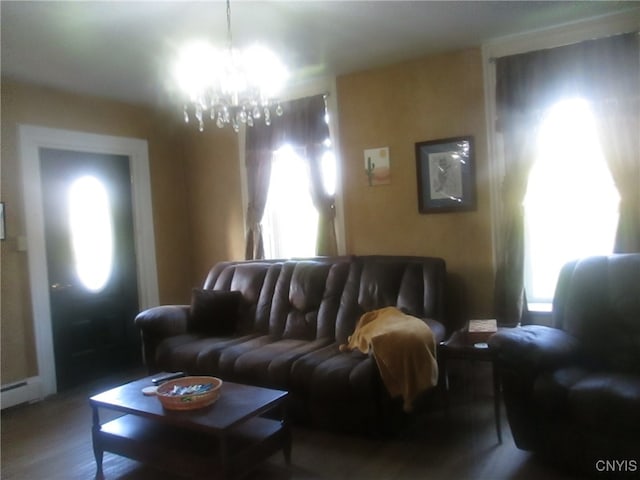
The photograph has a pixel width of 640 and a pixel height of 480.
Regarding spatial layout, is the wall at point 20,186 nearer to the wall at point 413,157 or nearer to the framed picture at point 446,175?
the wall at point 413,157

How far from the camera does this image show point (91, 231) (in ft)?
14.6

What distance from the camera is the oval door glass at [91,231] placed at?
432 centimetres

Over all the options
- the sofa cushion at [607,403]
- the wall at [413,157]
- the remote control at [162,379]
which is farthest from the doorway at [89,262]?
the sofa cushion at [607,403]

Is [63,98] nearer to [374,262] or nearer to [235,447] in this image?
[374,262]

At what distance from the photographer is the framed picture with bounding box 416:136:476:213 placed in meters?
3.74

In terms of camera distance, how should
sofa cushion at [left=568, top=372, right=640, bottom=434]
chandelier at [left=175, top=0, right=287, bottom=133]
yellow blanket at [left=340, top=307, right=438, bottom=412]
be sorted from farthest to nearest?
yellow blanket at [left=340, top=307, right=438, bottom=412] < chandelier at [left=175, top=0, right=287, bottom=133] < sofa cushion at [left=568, top=372, right=640, bottom=434]

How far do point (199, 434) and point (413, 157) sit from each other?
256 centimetres

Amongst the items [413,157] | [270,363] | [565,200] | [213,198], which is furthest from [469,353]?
[213,198]

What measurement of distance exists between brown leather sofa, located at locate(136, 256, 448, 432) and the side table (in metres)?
0.10

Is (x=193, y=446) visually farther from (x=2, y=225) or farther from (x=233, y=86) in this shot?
(x=2, y=225)

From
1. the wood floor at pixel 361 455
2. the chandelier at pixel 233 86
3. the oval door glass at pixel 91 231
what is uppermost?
the chandelier at pixel 233 86

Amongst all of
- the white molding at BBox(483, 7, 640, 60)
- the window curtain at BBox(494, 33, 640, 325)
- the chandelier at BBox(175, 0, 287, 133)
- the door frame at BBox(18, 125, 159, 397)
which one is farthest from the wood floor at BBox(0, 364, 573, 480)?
the white molding at BBox(483, 7, 640, 60)

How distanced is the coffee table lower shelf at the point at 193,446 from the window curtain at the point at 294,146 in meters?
2.04

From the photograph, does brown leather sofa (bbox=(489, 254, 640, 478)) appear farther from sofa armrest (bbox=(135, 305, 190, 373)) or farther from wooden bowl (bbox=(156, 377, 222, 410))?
sofa armrest (bbox=(135, 305, 190, 373))
